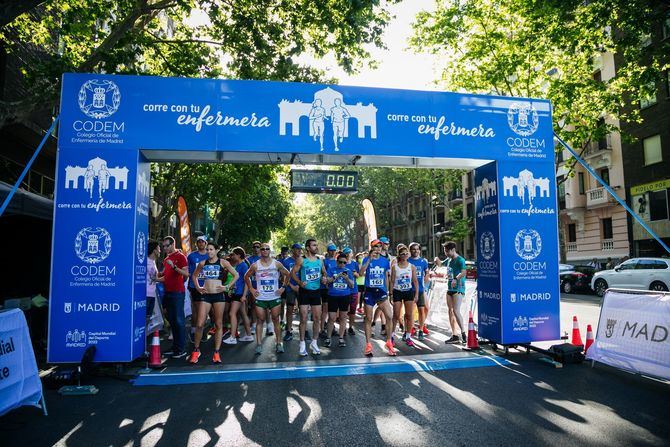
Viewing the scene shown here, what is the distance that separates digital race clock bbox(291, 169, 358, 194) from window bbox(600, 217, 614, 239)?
88.0 feet

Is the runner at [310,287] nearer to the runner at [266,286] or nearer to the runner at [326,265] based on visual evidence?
the runner at [266,286]

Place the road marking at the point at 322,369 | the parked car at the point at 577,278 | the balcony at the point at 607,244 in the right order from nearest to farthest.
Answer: the road marking at the point at 322,369 < the parked car at the point at 577,278 < the balcony at the point at 607,244

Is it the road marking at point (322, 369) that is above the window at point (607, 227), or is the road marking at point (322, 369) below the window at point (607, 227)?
below

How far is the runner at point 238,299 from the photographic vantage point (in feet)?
28.4

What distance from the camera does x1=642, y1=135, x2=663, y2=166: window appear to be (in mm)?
24453

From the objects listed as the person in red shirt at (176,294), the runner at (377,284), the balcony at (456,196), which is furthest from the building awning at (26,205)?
the balcony at (456,196)

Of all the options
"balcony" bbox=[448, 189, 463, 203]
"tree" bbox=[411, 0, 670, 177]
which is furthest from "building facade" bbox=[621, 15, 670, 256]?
"balcony" bbox=[448, 189, 463, 203]

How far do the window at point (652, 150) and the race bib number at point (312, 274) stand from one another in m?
25.0

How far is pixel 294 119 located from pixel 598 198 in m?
27.4

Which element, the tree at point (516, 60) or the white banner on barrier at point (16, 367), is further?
the tree at point (516, 60)

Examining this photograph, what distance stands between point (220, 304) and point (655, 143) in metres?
27.3

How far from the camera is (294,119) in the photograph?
25.2 feet

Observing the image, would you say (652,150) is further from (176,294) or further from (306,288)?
(176,294)

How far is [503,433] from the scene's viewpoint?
436 centimetres
